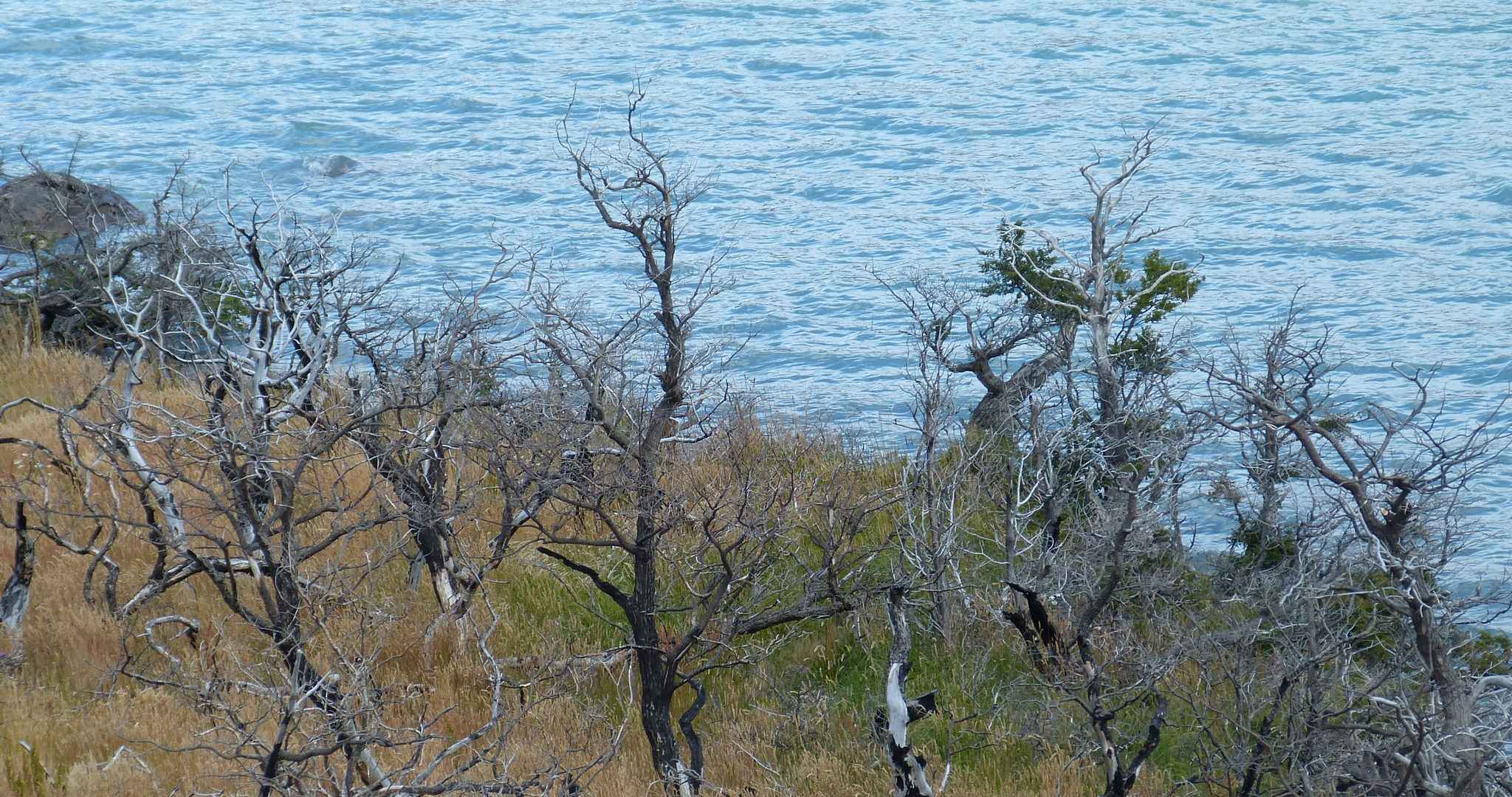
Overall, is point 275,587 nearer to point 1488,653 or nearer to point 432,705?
point 432,705

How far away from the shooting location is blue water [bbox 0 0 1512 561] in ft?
60.9

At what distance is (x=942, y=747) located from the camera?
7836 millimetres

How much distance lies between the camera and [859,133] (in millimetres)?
27109

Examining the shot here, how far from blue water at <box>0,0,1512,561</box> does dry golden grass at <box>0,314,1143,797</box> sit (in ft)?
23.8

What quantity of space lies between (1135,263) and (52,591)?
13879mm

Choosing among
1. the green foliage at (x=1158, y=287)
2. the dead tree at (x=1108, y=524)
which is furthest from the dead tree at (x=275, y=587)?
the green foliage at (x=1158, y=287)

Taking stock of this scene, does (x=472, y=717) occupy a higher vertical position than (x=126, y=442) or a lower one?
lower

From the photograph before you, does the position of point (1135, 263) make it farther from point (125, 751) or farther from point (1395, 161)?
point (125, 751)

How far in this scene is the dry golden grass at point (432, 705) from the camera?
6.59 metres

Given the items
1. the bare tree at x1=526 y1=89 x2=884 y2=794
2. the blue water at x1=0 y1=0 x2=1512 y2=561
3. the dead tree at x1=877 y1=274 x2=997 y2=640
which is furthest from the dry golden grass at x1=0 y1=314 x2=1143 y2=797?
the blue water at x1=0 y1=0 x2=1512 y2=561

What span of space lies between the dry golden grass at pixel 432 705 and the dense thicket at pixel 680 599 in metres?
0.03

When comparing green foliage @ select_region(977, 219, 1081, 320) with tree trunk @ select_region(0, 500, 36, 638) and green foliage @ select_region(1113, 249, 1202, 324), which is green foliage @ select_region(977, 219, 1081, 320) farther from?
tree trunk @ select_region(0, 500, 36, 638)

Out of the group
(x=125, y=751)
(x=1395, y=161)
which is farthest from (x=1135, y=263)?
(x=125, y=751)

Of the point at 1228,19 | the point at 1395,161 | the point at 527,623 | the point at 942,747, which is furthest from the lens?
the point at 1228,19
